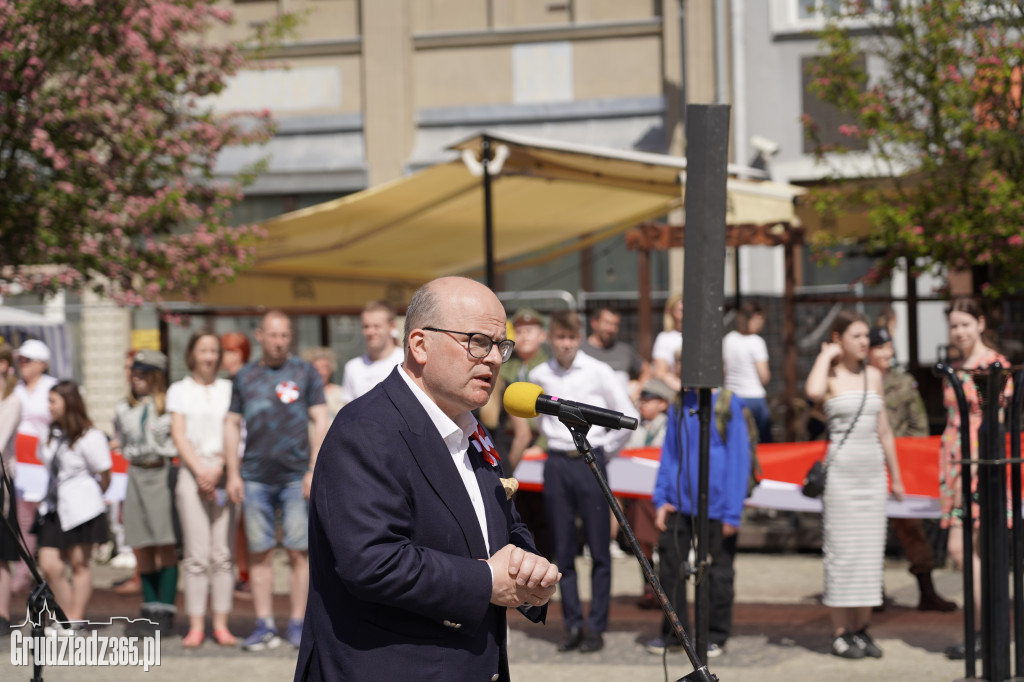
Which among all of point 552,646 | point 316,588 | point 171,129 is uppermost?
point 171,129

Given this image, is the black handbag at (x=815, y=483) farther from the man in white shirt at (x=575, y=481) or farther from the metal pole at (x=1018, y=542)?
the metal pole at (x=1018, y=542)

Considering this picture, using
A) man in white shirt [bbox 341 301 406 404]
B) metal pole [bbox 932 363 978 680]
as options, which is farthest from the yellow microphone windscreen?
man in white shirt [bbox 341 301 406 404]

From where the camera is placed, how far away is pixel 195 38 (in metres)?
18.1

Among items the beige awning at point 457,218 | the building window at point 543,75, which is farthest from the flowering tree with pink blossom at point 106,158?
the building window at point 543,75

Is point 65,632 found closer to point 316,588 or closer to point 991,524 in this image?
point 316,588

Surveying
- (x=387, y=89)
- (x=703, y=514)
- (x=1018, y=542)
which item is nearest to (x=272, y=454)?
(x=703, y=514)

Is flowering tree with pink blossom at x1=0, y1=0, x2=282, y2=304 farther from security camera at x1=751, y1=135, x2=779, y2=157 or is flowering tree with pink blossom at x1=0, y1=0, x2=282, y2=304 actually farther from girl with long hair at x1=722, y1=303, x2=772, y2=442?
security camera at x1=751, y1=135, x2=779, y2=157

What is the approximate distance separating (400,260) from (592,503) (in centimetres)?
717

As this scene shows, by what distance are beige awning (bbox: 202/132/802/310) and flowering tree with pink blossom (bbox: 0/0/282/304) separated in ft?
3.09

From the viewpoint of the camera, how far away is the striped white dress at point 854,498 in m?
7.17

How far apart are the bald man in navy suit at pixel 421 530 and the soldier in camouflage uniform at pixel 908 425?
542 centimetres

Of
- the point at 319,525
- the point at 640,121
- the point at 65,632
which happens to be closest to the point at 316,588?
the point at 319,525

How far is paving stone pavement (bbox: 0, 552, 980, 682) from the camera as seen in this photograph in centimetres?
688

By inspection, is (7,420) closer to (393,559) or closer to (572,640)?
(572,640)
